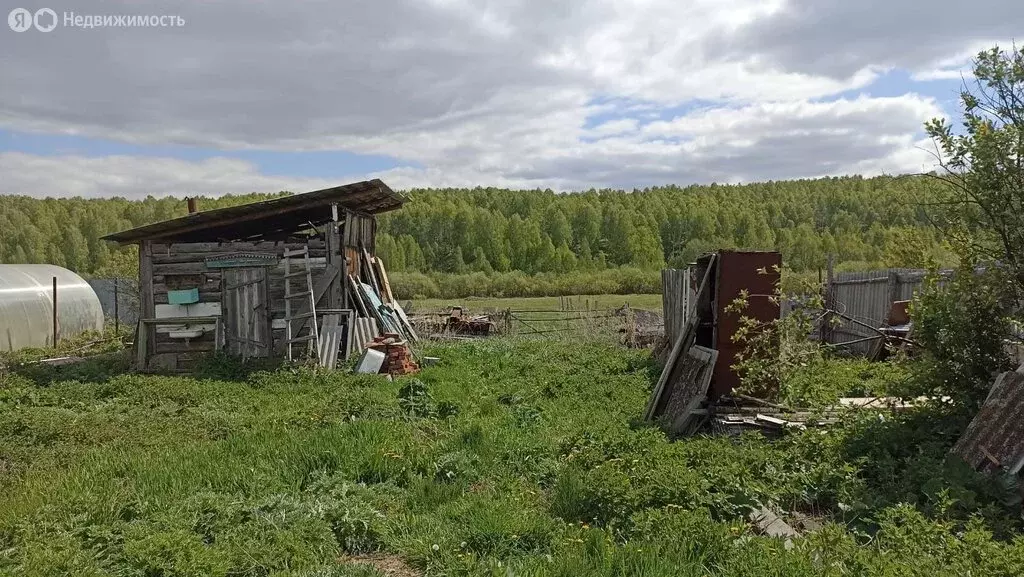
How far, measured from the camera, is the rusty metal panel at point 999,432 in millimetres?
5105

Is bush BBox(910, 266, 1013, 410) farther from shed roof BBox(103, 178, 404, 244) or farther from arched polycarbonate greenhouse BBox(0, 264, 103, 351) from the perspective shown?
arched polycarbonate greenhouse BBox(0, 264, 103, 351)

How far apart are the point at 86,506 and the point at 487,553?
3.06 m

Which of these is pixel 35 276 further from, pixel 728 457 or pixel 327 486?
pixel 728 457

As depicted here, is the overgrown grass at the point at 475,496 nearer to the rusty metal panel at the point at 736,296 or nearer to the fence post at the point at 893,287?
the rusty metal panel at the point at 736,296

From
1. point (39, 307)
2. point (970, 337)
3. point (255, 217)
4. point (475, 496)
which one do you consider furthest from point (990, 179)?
point (39, 307)

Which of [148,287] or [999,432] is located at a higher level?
[148,287]

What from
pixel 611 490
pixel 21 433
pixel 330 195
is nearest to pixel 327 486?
pixel 611 490

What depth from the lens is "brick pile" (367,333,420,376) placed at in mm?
12500

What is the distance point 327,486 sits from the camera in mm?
5621

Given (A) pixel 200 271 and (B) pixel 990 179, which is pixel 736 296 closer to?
(B) pixel 990 179

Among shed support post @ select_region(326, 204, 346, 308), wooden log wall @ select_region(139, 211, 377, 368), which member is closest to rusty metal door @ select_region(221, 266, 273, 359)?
wooden log wall @ select_region(139, 211, 377, 368)

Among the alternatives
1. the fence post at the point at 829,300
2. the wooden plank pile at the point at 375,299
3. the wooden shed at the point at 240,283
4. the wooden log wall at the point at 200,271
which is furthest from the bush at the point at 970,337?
the wooden log wall at the point at 200,271

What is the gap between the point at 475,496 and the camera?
214 inches

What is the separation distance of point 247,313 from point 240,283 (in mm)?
622
